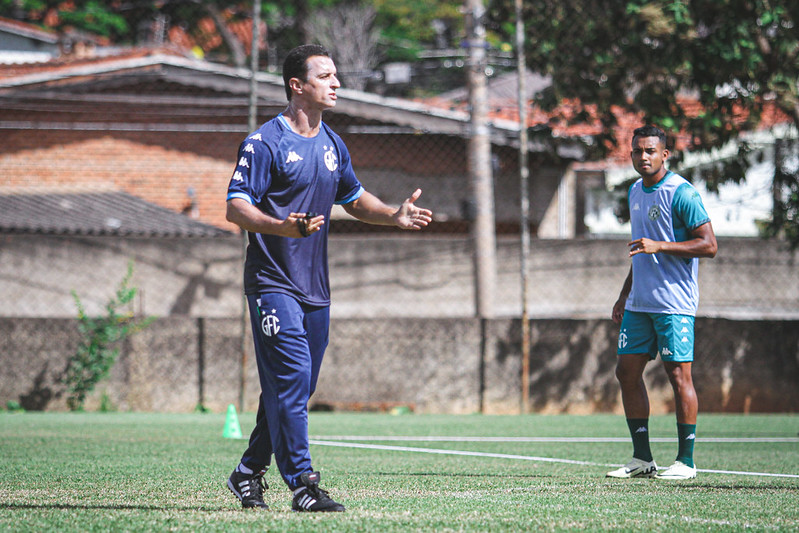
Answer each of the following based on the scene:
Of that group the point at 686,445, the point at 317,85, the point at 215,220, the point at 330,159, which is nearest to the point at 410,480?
the point at 686,445

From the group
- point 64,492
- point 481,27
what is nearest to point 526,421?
point 481,27

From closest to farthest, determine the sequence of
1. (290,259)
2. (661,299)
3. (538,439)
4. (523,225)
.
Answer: (290,259)
(661,299)
(538,439)
(523,225)

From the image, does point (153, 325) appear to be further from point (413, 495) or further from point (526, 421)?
point (413, 495)

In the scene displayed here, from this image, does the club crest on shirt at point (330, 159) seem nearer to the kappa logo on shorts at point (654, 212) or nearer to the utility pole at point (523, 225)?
the kappa logo on shorts at point (654, 212)

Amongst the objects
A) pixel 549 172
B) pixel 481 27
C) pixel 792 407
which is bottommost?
pixel 792 407

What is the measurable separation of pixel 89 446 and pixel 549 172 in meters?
11.5

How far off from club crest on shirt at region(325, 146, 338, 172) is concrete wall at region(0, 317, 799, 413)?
8738 millimetres

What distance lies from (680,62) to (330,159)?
7.96 metres

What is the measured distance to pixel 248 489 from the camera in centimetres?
462

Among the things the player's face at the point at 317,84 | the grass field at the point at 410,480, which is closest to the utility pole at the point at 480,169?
the grass field at the point at 410,480

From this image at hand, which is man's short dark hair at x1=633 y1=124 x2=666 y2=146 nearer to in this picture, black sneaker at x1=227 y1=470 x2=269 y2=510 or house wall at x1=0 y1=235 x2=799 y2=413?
black sneaker at x1=227 y1=470 x2=269 y2=510

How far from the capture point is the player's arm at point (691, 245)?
586 centimetres

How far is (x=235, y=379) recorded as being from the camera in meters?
13.4

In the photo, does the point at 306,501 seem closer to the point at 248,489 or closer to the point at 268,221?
the point at 248,489
